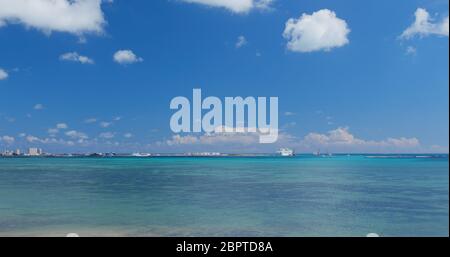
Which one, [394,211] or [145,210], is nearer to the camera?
[145,210]

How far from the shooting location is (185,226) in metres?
9.77

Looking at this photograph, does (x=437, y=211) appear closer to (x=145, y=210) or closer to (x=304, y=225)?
(x=304, y=225)

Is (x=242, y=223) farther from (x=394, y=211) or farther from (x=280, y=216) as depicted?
(x=394, y=211)

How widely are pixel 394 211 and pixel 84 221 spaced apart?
34.1 ft

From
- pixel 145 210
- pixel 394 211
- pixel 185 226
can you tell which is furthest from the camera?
pixel 394 211

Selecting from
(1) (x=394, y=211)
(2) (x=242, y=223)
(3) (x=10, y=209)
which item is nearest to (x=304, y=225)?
(2) (x=242, y=223)

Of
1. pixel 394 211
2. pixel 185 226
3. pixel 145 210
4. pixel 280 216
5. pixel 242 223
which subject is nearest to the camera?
pixel 185 226

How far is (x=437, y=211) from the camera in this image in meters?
13.4
